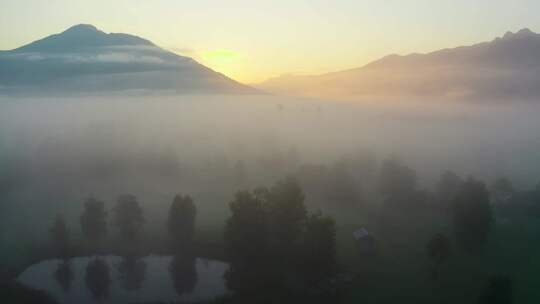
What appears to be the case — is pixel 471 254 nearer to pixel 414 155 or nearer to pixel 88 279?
pixel 88 279

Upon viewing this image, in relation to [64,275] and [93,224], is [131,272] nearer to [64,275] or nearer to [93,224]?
[64,275]

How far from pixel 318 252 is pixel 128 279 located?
24103mm

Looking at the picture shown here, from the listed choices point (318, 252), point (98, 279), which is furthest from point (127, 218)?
point (318, 252)

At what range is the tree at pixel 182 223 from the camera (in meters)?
72.4

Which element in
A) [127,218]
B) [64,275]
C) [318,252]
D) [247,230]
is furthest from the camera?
[127,218]

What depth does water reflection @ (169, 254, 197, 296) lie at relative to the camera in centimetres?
6325

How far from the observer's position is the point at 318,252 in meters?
56.9

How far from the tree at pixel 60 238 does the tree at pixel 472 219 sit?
51.5 metres

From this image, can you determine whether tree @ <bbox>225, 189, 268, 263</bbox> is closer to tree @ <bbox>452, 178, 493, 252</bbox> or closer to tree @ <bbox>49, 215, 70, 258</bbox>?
tree @ <bbox>49, 215, 70, 258</bbox>

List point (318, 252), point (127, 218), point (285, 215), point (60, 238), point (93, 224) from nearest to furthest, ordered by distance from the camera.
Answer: point (318, 252) → point (285, 215) → point (60, 238) → point (93, 224) → point (127, 218)

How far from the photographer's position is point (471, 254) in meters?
68.9

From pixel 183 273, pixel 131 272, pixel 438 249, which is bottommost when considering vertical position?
pixel 183 273

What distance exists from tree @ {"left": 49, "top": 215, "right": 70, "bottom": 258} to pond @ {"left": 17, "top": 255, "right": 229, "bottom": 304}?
176 cm

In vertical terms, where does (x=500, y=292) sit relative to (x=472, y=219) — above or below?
below
